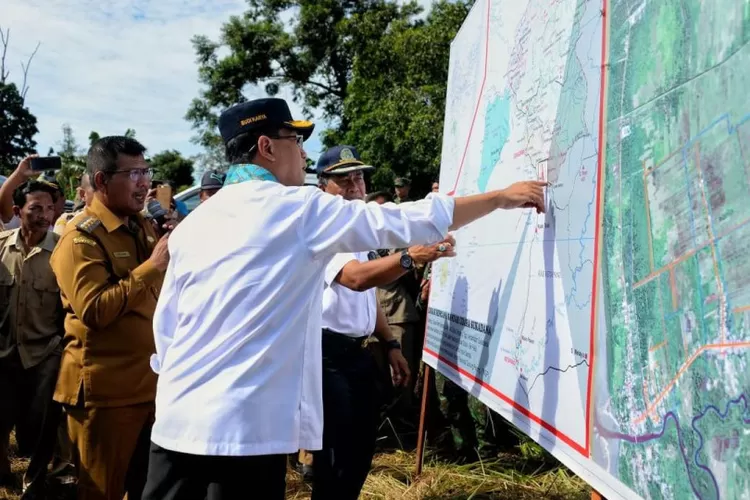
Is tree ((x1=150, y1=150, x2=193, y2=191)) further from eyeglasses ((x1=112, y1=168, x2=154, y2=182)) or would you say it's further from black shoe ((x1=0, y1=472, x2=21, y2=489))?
Answer: eyeglasses ((x1=112, y1=168, x2=154, y2=182))

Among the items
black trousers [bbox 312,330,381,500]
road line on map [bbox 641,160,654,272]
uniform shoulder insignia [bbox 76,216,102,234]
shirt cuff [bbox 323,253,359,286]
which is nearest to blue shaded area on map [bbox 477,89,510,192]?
shirt cuff [bbox 323,253,359,286]

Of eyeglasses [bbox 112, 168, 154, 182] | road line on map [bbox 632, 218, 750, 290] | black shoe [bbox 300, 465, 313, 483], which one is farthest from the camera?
black shoe [bbox 300, 465, 313, 483]

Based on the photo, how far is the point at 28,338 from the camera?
12.5 ft

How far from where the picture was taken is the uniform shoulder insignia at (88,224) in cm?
256

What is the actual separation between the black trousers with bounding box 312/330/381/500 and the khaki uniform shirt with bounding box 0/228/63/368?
203 cm

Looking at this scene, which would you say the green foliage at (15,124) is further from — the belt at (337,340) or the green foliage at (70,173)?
the belt at (337,340)

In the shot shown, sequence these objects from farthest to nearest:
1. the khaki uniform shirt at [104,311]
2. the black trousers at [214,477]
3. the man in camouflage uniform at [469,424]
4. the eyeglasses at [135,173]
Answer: the man in camouflage uniform at [469,424] < the eyeglasses at [135,173] < the khaki uniform shirt at [104,311] < the black trousers at [214,477]

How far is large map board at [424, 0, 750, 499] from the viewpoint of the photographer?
45.5 inches

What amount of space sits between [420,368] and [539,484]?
195 cm

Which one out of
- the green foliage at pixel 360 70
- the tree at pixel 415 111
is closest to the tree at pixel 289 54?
the green foliage at pixel 360 70

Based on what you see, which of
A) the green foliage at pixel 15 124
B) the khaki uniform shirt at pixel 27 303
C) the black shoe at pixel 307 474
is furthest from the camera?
the green foliage at pixel 15 124

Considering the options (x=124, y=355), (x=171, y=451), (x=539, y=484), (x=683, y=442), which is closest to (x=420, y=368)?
(x=539, y=484)

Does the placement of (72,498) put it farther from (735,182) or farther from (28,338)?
(735,182)

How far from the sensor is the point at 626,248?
151 cm
